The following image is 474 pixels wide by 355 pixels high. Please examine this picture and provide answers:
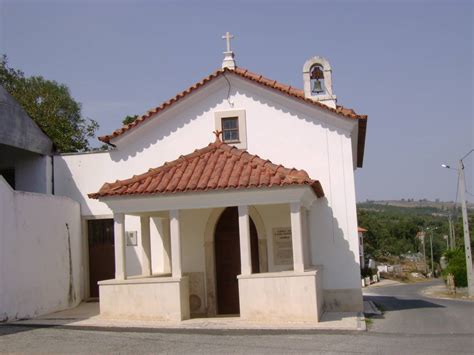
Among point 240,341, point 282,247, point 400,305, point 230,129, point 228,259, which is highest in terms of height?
point 230,129

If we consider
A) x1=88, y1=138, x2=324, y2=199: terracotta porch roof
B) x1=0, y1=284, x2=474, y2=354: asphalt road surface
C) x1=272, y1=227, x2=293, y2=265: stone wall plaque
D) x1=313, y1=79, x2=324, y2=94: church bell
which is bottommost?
x1=0, y1=284, x2=474, y2=354: asphalt road surface

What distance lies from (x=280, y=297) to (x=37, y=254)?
19.8ft

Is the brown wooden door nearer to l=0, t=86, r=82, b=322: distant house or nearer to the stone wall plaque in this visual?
l=0, t=86, r=82, b=322: distant house

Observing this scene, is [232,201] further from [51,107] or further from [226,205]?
[51,107]

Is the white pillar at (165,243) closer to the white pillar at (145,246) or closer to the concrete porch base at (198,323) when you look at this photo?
the white pillar at (145,246)

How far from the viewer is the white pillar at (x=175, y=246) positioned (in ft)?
43.1

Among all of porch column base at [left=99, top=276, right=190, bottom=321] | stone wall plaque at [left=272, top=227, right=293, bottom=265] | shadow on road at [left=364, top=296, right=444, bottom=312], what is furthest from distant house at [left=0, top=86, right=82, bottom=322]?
shadow on road at [left=364, top=296, right=444, bottom=312]

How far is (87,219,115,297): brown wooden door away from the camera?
1722 centimetres

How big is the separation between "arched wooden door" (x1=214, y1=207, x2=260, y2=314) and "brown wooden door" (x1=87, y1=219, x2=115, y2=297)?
359 centimetres

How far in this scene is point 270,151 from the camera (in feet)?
52.7

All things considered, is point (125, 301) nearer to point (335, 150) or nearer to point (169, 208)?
point (169, 208)

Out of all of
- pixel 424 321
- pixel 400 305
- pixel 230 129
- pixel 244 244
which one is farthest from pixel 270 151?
pixel 400 305

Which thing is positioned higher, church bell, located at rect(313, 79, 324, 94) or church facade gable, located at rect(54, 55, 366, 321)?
church bell, located at rect(313, 79, 324, 94)

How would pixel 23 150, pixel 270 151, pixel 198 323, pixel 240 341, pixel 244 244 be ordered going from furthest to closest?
pixel 23 150 → pixel 270 151 → pixel 244 244 → pixel 198 323 → pixel 240 341
